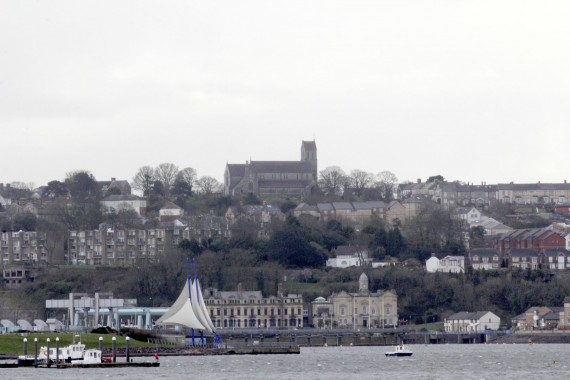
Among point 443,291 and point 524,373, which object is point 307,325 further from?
point 524,373

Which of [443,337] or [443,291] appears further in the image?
[443,291]

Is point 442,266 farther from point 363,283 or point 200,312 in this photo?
point 200,312

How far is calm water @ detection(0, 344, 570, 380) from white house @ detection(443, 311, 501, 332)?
36.4 meters

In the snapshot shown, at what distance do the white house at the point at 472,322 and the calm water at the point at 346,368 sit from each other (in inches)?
1433

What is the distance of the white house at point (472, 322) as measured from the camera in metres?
179

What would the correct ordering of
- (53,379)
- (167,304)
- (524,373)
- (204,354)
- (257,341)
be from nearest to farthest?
(53,379) → (524,373) → (204,354) → (257,341) → (167,304)

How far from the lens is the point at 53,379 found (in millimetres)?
94188

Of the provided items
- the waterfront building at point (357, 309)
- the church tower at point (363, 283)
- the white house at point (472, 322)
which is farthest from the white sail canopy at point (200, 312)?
the church tower at point (363, 283)

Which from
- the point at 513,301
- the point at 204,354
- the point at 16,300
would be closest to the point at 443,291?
the point at 513,301

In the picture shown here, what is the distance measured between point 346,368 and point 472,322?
69.4 m

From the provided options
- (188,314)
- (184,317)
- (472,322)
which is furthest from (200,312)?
(472,322)

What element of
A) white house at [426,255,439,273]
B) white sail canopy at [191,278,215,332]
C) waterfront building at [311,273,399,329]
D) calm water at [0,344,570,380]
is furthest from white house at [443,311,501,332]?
white sail canopy at [191,278,215,332]

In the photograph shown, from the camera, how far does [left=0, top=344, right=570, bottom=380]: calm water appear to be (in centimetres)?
9962

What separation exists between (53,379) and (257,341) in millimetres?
77167
